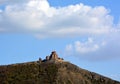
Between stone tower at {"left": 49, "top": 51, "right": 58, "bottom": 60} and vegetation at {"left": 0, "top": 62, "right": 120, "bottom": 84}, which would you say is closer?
vegetation at {"left": 0, "top": 62, "right": 120, "bottom": 84}

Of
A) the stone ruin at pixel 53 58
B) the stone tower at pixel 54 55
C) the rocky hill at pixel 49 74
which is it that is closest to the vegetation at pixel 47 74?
the rocky hill at pixel 49 74

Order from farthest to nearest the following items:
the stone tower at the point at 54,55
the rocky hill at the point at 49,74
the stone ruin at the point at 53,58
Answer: the stone ruin at the point at 53,58, the stone tower at the point at 54,55, the rocky hill at the point at 49,74

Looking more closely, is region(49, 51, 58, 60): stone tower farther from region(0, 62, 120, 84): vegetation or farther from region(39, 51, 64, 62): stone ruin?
region(0, 62, 120, 84): vegetation

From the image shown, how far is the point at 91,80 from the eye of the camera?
554 ft

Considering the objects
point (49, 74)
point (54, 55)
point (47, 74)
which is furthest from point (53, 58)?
point (47, 74)

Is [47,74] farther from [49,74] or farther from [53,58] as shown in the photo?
[53,58]

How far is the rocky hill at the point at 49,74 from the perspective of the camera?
165 meters

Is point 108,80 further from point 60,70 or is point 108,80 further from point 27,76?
point 27,76

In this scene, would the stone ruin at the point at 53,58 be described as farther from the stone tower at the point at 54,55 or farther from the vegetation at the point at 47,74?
the vegetation at the point at 47,74

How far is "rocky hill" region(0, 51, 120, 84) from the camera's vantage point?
540 ft

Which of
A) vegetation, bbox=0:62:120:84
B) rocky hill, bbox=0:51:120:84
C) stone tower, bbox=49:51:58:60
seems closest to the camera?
vegetation, bbox=0:62:120:84

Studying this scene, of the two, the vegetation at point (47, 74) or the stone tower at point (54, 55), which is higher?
the stone tower at point (54, 55)

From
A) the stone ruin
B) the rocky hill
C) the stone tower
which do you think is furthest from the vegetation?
the stone tower

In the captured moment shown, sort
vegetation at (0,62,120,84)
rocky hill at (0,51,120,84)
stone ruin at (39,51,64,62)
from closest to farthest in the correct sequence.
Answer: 1. vegetation at (0,62,120,84)
2. rocky hill at (0,51,120,84)
3. stone ruin at (39,51,64,62)
